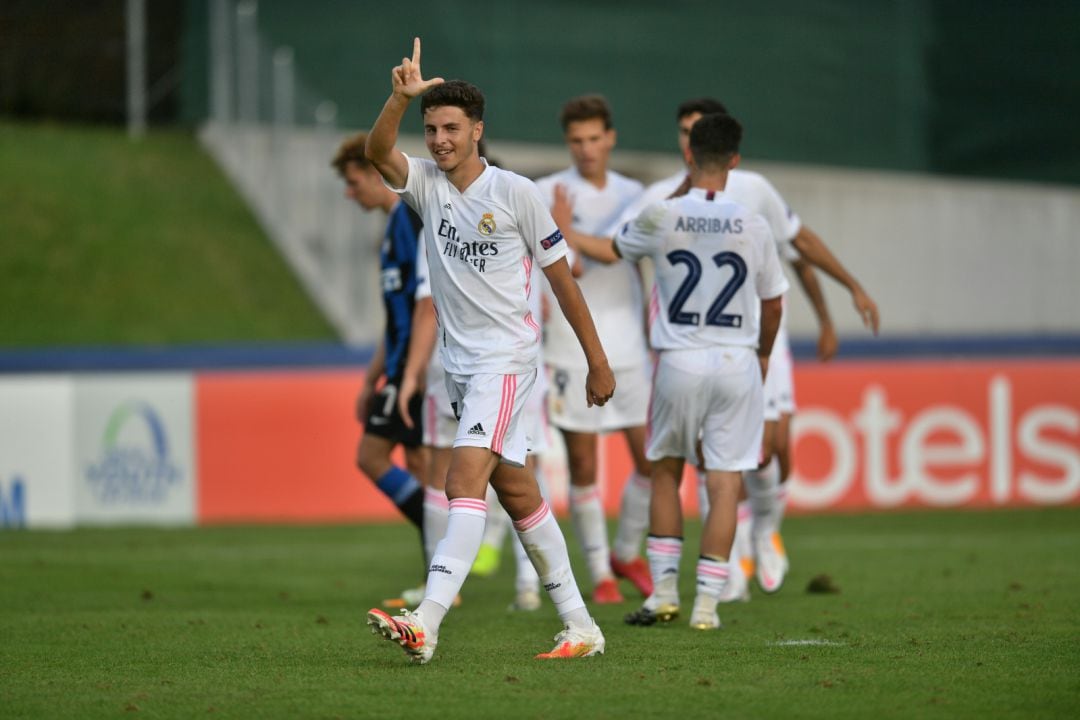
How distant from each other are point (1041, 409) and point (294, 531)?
6.99 meters

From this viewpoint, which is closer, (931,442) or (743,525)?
(743,525)

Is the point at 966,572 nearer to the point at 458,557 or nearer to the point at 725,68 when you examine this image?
the point at 458,557

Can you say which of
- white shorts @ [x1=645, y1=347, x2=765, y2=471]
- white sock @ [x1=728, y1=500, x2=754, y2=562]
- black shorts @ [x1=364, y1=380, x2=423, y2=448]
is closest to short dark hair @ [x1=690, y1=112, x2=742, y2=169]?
white shorts @ [x1=645, y1=347, x2=765, y2=471]

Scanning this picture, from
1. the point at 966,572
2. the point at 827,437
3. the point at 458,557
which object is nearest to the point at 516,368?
the point at 458,557

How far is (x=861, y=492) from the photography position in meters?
15.2

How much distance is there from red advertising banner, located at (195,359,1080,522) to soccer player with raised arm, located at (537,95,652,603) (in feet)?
20.0

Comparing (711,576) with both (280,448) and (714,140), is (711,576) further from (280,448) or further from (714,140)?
(280,448)

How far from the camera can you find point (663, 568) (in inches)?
285

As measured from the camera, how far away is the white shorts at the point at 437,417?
8516mm

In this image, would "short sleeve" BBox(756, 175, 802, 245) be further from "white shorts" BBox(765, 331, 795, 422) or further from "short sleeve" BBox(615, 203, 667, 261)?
"short sleeve" BBox(615, 203, 667, 261)

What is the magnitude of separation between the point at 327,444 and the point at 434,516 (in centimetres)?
672

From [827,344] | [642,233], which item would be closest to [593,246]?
[642,233]

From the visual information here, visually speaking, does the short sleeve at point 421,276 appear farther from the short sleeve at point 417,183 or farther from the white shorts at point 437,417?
the short sleeve at point 417,183

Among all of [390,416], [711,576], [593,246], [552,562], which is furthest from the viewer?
[390,416]
